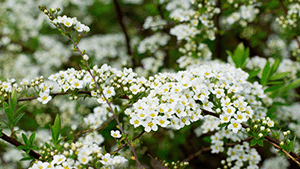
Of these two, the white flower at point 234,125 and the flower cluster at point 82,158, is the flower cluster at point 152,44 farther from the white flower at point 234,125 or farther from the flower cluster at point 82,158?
the flower cluster at point 82,158

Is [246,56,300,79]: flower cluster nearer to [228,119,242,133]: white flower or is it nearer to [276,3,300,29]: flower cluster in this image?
[276,3,300,29]: flower cluster

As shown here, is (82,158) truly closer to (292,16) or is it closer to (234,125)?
(234,125)

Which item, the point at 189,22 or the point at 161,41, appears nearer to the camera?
the point at 189,22

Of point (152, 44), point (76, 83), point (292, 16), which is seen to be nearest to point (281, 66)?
point (292, 16)

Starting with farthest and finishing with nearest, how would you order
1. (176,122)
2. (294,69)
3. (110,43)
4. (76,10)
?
(76,10)
(110,43)
(294,69)
(176,122)

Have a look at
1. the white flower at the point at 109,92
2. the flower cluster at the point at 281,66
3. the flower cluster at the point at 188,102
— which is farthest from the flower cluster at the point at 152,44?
the white flower at the point at 109,92

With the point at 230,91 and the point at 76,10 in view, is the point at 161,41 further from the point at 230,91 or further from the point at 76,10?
the point at 76,10

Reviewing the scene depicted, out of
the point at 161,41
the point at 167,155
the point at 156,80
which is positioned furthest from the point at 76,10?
the point at 156,80

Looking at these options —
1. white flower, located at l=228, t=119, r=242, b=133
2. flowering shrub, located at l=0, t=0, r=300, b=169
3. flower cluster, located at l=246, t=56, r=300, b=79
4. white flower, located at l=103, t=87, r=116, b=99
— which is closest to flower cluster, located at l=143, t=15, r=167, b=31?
flowering shrub, located at l=0, t=0, r=300, b=169
